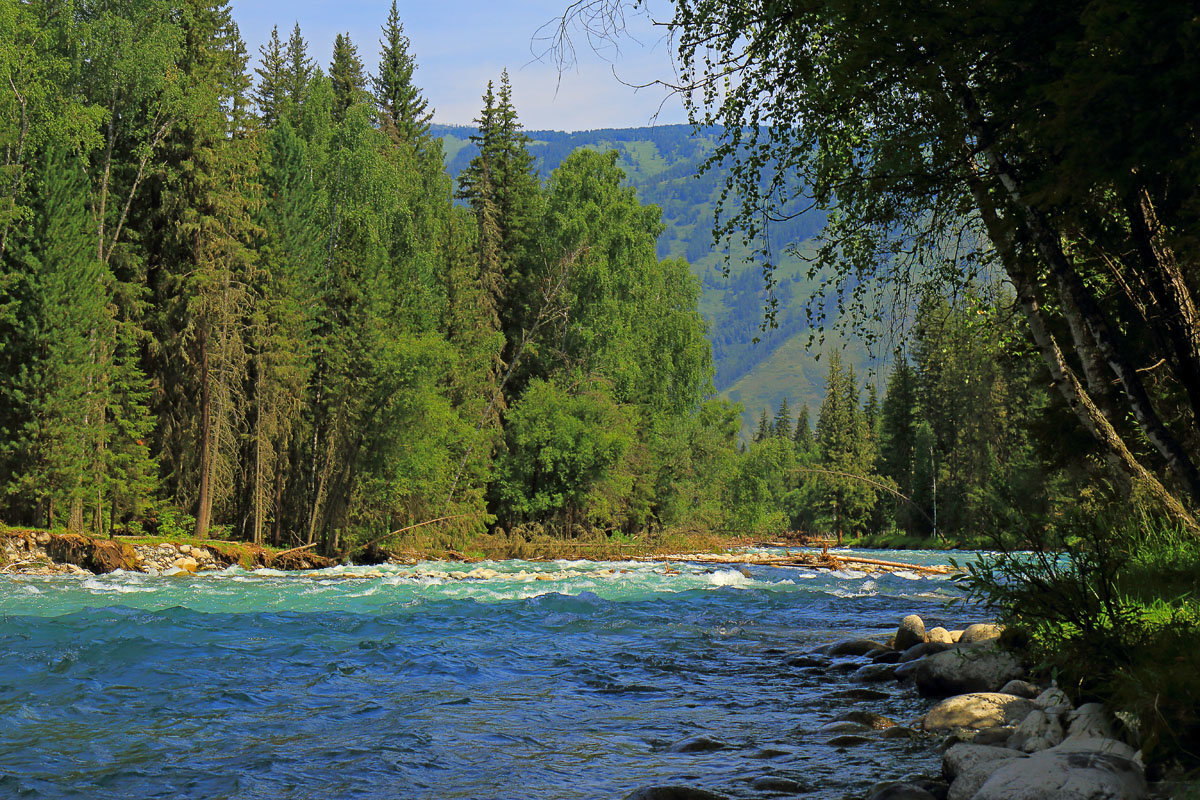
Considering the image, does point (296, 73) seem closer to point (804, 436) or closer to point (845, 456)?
point (845, 456)

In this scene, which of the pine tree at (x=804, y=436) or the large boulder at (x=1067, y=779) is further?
the pine tree at (x=804, y=436)

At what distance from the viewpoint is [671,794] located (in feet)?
17.5

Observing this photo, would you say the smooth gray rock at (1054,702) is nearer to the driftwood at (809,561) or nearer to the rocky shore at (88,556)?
the driftwood at (809,561)

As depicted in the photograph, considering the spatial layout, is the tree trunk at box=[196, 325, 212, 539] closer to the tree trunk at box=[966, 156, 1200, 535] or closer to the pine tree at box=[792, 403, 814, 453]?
the tree trunk at box=[966, 156, 1200, 535]

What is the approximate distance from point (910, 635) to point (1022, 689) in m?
3.45

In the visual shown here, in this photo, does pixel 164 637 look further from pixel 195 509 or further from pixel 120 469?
pixel 195 509

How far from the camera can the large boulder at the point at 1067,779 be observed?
4.33 m

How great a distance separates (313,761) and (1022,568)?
517 cm

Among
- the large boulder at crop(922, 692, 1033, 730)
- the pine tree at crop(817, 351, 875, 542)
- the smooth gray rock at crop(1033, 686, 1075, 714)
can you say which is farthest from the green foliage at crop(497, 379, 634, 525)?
the pine tree at crop(817, 351, 875, 542)

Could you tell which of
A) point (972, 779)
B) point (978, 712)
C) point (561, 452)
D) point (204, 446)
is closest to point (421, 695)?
point (978, 712)

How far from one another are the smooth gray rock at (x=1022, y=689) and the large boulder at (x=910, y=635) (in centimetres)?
313

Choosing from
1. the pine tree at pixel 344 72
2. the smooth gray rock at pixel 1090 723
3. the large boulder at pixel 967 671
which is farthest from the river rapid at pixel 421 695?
the pine tree at pixel 344 72

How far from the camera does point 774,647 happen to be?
39.8ft

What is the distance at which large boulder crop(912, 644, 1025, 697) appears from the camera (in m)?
8.11
